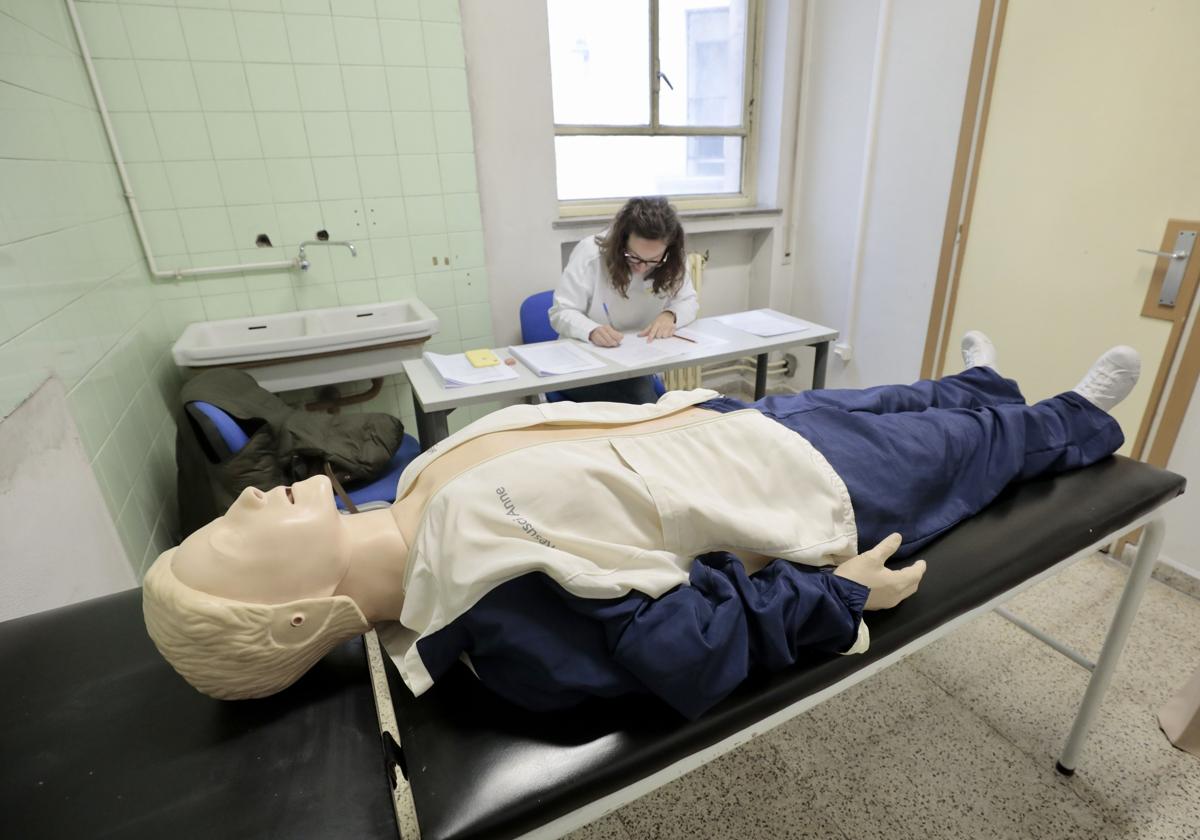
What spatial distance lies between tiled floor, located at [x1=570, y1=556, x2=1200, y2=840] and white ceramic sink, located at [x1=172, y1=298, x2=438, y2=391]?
5.51ft

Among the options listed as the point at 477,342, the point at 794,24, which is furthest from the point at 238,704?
the point at 794,24

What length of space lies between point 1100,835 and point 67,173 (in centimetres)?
293

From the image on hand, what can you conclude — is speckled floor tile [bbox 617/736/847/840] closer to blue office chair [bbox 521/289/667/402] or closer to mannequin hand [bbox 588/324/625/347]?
mannequin hand [bbox 588/324/625/347]

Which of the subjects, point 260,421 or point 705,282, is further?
point 705,282

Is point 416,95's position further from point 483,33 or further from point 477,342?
point 477,342

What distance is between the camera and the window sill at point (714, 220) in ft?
9.16

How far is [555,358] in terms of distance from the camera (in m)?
2.01

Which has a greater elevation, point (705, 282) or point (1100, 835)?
point (705, 282)

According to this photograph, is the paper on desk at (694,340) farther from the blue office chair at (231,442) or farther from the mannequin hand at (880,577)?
the mannequin hand at (880,577)

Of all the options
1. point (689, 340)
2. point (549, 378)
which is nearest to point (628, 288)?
point (689, 340)

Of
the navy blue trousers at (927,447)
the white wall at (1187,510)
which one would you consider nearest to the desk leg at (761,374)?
the navy blue trousers at (927,447)

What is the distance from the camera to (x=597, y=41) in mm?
2768

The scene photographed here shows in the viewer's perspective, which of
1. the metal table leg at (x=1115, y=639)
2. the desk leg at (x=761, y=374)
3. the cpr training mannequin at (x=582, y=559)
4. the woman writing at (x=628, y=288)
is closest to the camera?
the cpr training mannequin at (x=582, y=559)

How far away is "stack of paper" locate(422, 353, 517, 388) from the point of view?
180cm
